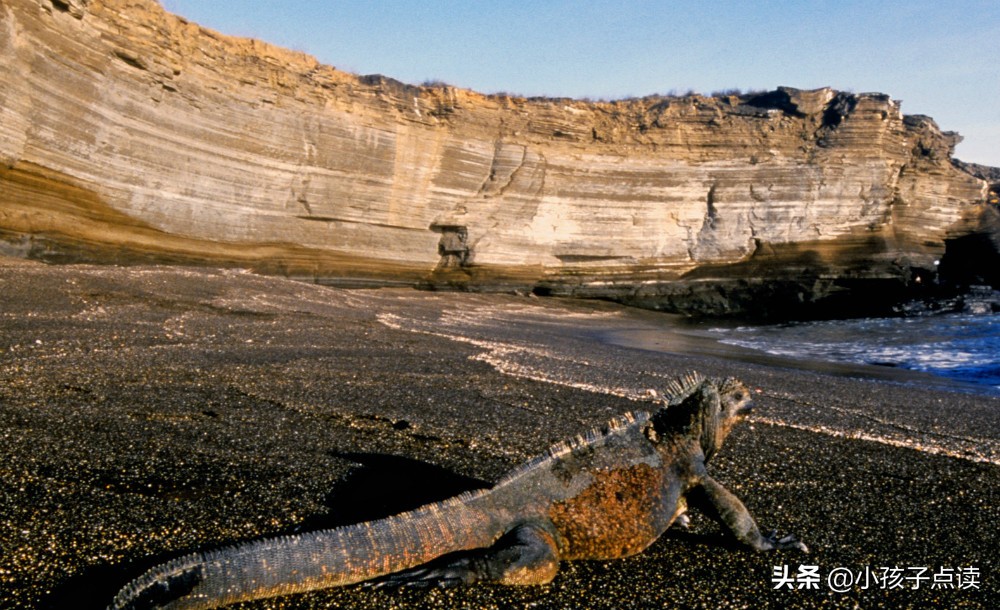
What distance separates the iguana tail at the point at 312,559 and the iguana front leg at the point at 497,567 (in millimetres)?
50

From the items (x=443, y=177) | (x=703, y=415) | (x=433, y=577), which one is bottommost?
(x=433, y=577)

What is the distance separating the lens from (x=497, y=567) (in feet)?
8.42

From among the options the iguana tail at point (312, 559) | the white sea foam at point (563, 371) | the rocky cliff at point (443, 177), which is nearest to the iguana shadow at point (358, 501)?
the iguana tail at point (312, 559)

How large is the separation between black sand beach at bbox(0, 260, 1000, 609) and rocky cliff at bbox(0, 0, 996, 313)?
21.4 ft

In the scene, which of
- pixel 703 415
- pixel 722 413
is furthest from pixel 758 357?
pixel 703 415

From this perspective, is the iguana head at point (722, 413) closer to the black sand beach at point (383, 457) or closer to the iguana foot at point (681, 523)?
the iguana foot at point (681, 523)

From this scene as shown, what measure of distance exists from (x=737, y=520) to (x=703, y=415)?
0.54 m

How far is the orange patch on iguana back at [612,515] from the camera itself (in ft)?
9.54

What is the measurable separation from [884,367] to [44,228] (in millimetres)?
16904

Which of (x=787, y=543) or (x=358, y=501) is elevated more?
(x=787, y=543)

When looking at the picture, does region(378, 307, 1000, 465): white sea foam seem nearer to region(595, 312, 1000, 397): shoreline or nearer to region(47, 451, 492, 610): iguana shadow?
region(595, 312, 1000, 397): shoreline

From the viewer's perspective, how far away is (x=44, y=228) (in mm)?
13281

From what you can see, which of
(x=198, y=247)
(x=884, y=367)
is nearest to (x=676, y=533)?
(x=884, y=367)

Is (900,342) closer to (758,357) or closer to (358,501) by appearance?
(758,357)
